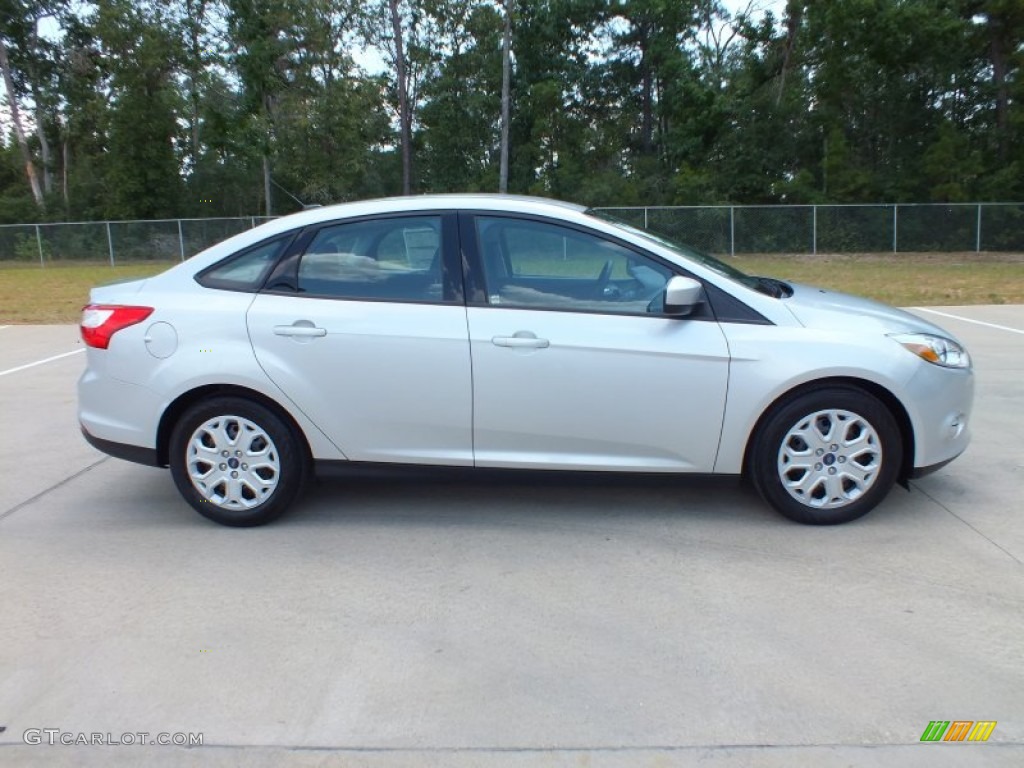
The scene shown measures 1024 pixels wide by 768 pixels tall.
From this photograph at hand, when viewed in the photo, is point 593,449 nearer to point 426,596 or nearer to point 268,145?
point 426,596

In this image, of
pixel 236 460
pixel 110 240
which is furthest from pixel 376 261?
pixel 110 240

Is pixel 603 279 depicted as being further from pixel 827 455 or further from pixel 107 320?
pixel 107 320

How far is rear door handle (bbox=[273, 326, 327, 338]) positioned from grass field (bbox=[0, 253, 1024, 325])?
7792mm

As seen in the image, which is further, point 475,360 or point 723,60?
point 723,60

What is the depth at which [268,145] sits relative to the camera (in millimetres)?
36594

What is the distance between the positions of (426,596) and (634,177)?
34.2m

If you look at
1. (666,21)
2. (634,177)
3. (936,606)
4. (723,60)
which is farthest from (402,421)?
(723,60)

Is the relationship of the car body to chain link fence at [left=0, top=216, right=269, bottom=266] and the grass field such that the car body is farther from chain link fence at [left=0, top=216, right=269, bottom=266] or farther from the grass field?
chain link fence at [left=0, top=216, right=269, bottom=266]

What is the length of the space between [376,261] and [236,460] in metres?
1.28

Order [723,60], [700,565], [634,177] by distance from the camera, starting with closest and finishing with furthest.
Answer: [700,565]
[634,177]
[723,60]

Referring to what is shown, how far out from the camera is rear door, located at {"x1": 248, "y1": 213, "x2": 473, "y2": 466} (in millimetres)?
4527

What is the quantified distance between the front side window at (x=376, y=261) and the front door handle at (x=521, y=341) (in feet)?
1.38

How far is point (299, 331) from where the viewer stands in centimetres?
457

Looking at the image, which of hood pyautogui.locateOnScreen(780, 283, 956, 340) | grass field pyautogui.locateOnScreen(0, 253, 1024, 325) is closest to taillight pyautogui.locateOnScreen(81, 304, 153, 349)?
hood pyautogui.locateOnScreen(780, 283, 956, 340)
